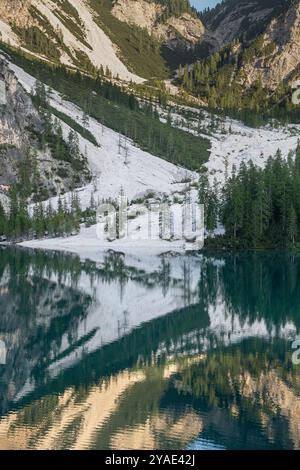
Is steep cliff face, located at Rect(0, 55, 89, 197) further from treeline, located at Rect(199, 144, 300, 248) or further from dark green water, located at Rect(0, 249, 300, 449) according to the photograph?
dark green water, located at Rect(0, 249, 300, 449)

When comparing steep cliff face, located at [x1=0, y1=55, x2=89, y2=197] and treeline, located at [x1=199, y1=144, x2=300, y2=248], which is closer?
treeline, located at [x1=199, y1=144, x2=300, y2=248]

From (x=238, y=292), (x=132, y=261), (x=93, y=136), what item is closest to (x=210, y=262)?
(x=132, y=261)

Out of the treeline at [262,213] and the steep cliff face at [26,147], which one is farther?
the steep cliff face at [26,147]

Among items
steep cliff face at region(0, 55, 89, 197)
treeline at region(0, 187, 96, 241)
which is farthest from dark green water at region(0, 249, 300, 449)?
steep cliff face at region(0, 55, 89, 197)

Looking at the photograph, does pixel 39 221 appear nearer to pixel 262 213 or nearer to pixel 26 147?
pixel 26 147

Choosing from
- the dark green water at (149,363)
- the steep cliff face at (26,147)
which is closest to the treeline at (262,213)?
the dark green water at (149,363)

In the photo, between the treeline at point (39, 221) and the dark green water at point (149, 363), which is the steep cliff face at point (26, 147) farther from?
the dark green water at point (149, 363)

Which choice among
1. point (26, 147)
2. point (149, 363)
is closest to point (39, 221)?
Result: point (26, 147)
